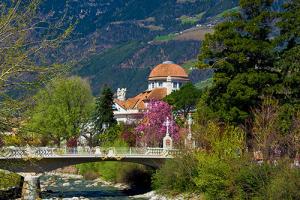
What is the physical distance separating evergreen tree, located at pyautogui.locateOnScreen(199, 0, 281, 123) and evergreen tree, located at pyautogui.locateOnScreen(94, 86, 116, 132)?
94.4 ft

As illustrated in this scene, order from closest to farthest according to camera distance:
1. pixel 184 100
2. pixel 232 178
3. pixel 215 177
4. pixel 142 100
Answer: pixel 232 178 → pixel 215 177 → pixel 184 100 → pixel 142 100

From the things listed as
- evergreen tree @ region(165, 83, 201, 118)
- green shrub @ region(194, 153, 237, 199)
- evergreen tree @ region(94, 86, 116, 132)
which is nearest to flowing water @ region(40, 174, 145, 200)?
evergreen tree @ region(94, 86, 116, 132)

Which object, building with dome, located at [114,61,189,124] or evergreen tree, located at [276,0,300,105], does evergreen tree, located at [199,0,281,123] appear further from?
building with dome, located at [114,61,189,124]

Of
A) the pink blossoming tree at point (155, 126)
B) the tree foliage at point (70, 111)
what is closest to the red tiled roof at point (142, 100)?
the pink blossoming tree at point (155, 126)

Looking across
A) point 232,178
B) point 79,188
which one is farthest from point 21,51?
point 79,188

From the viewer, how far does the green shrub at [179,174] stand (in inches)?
1542

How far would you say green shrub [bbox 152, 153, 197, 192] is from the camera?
3917 centimetres

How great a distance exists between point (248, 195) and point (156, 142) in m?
34.0

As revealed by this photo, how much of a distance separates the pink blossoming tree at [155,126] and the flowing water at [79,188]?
24.7 feet

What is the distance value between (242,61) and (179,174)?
841cm

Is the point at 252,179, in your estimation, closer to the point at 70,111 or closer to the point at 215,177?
the point at 215,177

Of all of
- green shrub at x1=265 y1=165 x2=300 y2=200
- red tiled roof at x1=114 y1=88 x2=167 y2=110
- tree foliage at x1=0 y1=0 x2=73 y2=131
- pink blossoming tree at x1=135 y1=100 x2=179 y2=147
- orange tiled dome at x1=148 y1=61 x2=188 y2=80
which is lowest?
green shrub at x1=265 y1=165 x2=300 y2=200

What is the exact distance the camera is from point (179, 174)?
131 ft

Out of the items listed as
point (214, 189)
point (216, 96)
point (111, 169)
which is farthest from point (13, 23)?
point (111, 169)
